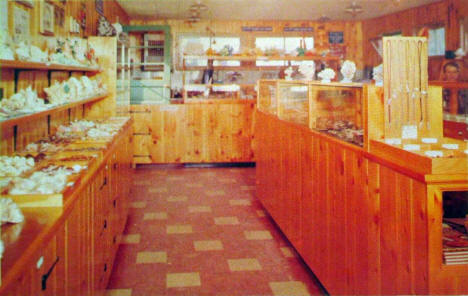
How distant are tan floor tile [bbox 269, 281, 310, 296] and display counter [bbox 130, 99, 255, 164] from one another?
14.7 feet

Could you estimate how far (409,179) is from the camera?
1801mm

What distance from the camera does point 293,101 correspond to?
3861mm

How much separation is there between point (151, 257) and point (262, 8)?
586 centimetres

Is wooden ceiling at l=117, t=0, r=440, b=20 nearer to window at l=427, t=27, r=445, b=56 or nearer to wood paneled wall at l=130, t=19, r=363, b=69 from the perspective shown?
wood paneled wall at l=130, t=19, r=363, b=69

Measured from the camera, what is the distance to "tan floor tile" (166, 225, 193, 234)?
4.19 m

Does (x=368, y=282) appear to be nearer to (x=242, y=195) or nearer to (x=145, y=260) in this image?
(x=145, y=260)

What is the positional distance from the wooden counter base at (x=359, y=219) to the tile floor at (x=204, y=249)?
0.23m

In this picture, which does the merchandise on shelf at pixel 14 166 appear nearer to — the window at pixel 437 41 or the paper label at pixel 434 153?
the paper label at pixel 434 153

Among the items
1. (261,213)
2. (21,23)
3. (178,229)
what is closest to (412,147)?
(178,229)

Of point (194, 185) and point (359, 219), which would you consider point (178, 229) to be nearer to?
point (194, 185)

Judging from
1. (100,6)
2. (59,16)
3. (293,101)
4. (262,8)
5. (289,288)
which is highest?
(262,8)

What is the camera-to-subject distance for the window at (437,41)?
7758 mm

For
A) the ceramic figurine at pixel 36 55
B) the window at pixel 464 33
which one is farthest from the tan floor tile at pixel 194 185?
the window at pixel 464 33

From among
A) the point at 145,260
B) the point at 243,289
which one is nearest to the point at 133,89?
the point at 145,260
